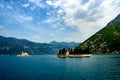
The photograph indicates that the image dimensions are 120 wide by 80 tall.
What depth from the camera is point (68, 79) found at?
86938mm

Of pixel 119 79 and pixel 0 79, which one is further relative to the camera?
pixel 0 79

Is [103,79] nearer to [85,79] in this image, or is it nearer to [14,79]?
[85,79]

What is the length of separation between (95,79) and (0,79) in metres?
42.5

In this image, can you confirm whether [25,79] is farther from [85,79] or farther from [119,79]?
[119,79]

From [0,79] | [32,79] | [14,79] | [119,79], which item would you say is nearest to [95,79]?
[119,79]

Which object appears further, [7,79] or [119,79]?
[7,79]

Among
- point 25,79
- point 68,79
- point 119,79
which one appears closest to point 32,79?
point 25,79

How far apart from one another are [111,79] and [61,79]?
21.5 meters

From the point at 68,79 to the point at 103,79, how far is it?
1502cm

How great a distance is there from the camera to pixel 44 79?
8731cm

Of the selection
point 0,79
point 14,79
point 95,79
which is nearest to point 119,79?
point 95,79

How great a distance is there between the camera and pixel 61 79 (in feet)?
285

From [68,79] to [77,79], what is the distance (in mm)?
3956

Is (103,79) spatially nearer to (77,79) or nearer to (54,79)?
(77,79)
